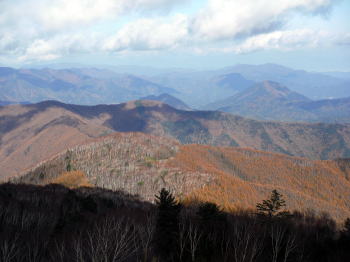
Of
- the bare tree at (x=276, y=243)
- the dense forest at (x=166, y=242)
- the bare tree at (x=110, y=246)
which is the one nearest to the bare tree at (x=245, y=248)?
the dense forest at (x=166, y=242)

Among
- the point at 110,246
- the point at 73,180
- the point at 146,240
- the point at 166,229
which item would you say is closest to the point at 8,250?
the point at 110,246

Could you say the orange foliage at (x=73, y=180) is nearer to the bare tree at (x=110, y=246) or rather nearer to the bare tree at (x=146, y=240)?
the bare tree at (x=146, y=240)

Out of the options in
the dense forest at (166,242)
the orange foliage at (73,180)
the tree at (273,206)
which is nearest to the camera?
the dense forest at (166,242)

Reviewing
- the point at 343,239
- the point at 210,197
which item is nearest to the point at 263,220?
the point at 343,239

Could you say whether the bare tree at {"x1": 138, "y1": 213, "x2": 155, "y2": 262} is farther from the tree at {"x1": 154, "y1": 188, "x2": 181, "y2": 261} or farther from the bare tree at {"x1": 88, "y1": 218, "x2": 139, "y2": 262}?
the tree at {"x1": 154, "y1": 188, "x2": 181, "y2": 261}

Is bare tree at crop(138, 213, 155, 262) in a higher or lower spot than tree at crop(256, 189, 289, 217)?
higher

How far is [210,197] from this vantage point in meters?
151

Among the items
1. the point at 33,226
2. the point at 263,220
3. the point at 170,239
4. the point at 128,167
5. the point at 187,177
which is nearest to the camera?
the point at 170,239

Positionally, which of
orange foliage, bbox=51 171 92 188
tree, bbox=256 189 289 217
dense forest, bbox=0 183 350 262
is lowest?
orange foliage, bbox=51 171 92 188

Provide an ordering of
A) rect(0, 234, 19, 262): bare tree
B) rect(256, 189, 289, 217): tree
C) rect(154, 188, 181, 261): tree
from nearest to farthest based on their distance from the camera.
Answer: rect(0, 234, 19, 262): bare tree
rect(154, 188, 181, 261): tree
rect(256, 189, 289, 217): tree

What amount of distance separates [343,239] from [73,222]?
48.0 meters

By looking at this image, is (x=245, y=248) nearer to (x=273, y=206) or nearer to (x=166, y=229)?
(x=166, y=229)

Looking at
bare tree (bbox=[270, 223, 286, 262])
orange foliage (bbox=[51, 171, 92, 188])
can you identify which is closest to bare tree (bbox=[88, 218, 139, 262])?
bare tree (bbox=[270, 223, 286, 262])

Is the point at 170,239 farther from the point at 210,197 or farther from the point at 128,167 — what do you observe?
the point at 128,167
